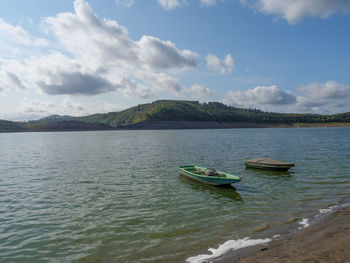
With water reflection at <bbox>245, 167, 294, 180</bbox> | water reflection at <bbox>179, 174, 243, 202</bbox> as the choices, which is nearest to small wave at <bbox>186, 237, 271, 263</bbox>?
water reflection at <bbox>179, 174, 243, 202</bbox>

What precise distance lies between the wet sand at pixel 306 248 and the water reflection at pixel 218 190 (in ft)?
22.1

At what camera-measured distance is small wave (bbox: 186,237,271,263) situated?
9461mm

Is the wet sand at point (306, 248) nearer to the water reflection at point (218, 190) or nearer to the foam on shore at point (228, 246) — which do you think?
the foam on shore at point (228, 246)

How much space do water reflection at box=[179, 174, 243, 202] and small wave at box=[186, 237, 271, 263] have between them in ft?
22.0

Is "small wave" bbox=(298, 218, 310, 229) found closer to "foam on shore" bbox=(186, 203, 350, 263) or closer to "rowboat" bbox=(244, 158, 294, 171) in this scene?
"foam on shore" bbox=(186, 203, 350, 263)

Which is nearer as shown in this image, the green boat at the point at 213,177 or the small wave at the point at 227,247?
the small wave at the point at 227,247

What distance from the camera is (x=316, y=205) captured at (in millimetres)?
15727

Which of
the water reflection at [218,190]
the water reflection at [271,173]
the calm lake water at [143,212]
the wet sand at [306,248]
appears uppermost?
the wet sand at [306,248]

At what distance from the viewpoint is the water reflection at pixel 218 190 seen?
18344mm

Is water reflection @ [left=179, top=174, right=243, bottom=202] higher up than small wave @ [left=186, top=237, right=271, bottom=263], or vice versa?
small wave @ [left=186, top=237, right=271, bottom=263]

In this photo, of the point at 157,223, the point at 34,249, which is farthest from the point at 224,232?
the point at 34,249

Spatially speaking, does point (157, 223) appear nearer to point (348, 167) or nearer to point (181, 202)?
point (181, 202)

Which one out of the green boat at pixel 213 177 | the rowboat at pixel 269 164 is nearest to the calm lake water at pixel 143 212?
the green boat at pixel 213 177

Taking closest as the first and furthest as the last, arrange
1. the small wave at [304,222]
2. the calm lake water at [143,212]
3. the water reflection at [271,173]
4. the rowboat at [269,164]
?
the calm lake water at [143,212] → the small wave at [304,222] → the water reflection at [271,173] → the rowboat at [269,164]
